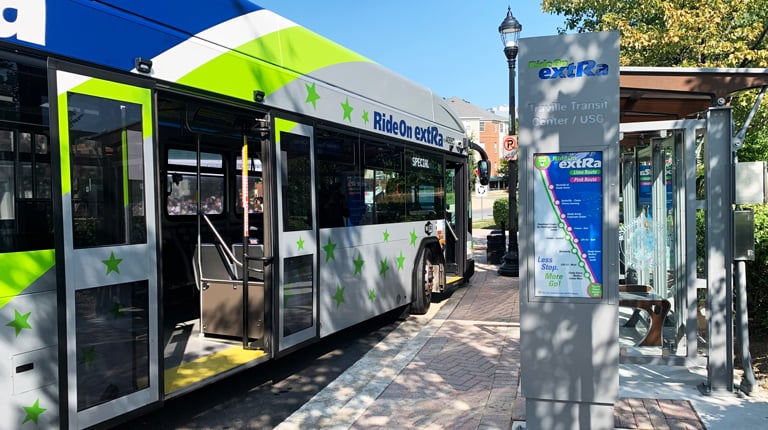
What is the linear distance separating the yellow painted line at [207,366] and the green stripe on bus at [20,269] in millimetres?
1418

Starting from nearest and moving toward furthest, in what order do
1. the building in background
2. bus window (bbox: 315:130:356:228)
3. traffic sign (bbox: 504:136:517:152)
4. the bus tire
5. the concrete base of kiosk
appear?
the concrete base of kiosk < bus window (bbox: 315:130:356:228) < the bus tire < traffic sign (bbox: 504:136:517:152) < the building in background

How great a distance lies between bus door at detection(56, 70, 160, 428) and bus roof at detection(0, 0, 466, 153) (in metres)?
0.27

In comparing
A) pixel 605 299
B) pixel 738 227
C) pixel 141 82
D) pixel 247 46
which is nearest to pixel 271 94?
pixel 247 46

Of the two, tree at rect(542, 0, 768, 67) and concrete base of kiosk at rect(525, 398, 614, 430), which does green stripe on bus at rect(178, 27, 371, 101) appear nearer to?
concrete base of kiosk at rect(525, 398, 614, 430)

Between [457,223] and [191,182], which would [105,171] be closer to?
[191,182]

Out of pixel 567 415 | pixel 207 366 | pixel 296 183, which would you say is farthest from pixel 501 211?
pixel 567 415

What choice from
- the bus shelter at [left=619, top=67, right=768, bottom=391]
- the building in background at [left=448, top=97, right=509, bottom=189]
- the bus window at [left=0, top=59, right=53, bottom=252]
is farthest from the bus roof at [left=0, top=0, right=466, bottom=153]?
the building in background at [left=448, top=97, right=509, bottom=189]

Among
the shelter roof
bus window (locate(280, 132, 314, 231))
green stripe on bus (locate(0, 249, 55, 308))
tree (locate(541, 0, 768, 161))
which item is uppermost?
Answer: tree (locate(541, 0, 768, 161))

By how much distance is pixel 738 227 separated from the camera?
16.0 feet

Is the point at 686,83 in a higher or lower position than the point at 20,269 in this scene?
higher

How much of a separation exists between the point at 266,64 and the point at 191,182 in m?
2.54

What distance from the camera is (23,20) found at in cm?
320

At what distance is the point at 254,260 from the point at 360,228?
5.68 feet

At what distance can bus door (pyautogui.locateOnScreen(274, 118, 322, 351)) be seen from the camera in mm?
5297
